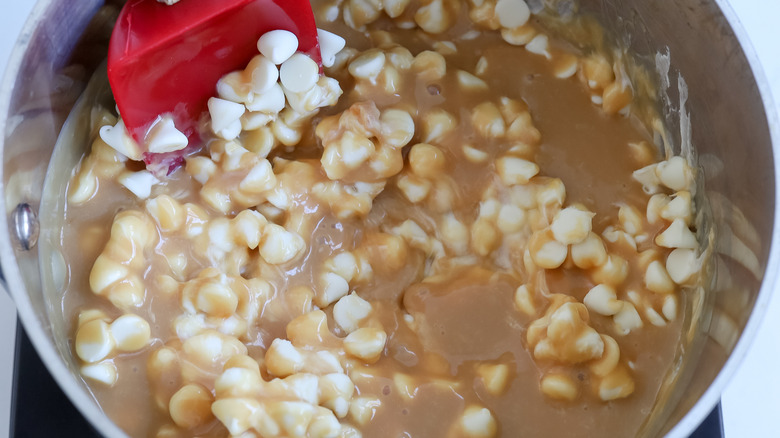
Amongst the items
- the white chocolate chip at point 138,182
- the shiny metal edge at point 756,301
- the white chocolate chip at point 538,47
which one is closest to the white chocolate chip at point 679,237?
the shiny metal edge at point 756,301

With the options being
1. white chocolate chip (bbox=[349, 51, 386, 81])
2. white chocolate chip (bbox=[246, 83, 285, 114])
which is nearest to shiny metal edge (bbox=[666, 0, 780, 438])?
white chocolate chip (bbox=[349, 51, 386, 81])

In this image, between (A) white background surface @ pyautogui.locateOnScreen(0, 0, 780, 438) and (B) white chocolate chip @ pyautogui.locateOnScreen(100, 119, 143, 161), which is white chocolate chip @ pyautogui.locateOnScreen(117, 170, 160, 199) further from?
(A) white background surface @ pyautogui.locateOnScreen(0, 0, 780, 438)

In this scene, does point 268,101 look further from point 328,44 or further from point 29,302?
point 29,302

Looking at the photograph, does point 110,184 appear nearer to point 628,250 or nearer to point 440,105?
point 440,105

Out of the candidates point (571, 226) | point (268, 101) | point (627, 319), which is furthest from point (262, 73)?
point (627, 319)

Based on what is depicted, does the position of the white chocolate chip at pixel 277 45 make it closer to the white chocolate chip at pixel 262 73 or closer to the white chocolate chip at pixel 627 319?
the white chocolate chip at pixel 262 73

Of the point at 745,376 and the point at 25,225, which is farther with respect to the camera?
the point at 745,376
